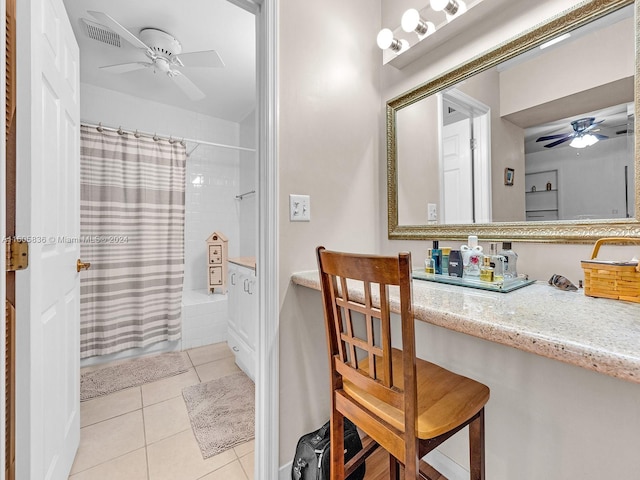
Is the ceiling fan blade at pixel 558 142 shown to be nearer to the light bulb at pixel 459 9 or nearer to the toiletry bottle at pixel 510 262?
the toiletry bottle at pixel 510 262

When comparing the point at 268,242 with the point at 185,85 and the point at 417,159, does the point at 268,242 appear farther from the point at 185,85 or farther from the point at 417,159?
the point at 185,85

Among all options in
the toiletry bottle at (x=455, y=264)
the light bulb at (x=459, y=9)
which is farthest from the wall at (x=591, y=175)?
the light bulb at (x=459, y=9)

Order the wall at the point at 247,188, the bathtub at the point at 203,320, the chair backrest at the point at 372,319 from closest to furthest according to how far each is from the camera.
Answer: the chair backrest at the point at 372,319 → the bathtub at the point at 203,320 → the wall at the point at 247,188

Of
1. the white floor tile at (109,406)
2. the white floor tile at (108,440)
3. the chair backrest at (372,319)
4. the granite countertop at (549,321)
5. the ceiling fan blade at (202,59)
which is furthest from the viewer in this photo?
the ceiling fan blade at (202,59)

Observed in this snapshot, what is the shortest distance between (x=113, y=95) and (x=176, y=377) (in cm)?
263

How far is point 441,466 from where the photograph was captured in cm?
131

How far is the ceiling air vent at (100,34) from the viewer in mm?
1807

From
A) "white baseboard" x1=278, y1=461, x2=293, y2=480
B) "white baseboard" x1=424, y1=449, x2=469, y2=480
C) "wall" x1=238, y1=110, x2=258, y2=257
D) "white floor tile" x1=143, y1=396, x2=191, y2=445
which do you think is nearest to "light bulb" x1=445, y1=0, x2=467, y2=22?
"white baseboard" x1=424, y1=449, x2=469, y2=480

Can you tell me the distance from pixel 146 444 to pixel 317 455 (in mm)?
1008

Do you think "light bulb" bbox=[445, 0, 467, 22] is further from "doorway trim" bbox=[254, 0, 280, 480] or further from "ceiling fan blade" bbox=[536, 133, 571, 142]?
"doorway trim" bbox=[254, 0, 280, 480]

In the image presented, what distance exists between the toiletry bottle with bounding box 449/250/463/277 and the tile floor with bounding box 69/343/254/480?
1.28 meters

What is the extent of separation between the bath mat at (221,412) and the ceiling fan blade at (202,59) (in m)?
2.24
